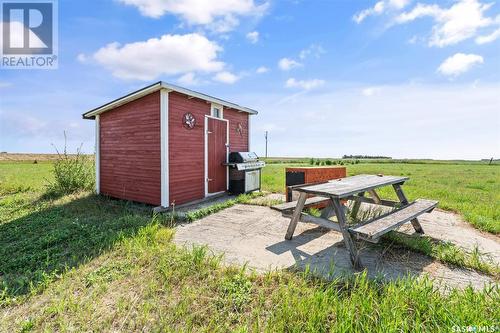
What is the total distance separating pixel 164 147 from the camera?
6.05 metres

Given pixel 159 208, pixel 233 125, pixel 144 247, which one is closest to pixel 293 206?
pixel 144 247

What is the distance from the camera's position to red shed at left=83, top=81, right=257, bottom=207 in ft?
20.3

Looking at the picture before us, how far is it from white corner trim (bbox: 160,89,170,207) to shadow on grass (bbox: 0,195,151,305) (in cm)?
56

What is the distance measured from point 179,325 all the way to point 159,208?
4.21 m

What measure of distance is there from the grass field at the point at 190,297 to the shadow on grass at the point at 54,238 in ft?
0.08

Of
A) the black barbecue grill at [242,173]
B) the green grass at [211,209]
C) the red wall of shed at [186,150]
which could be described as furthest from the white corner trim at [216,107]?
the green grass at [211,209]

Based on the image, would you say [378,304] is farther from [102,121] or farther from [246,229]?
[102,121]

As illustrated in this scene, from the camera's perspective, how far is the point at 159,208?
6.00 meters

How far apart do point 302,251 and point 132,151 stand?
5.59 m

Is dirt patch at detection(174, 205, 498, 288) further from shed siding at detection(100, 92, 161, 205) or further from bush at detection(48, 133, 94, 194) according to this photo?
bush at detection(48, 133, 94, 194)

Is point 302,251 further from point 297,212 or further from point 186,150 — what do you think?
point 186,150

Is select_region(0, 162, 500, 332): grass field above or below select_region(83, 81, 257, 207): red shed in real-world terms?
below

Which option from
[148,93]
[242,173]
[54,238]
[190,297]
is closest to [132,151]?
[148,93]

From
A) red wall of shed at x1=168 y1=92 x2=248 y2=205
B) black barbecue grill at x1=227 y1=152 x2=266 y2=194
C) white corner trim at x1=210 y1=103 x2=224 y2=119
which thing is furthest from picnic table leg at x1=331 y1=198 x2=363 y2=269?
white corner trim at x1=210 y1=103 x2=224 y2=119
